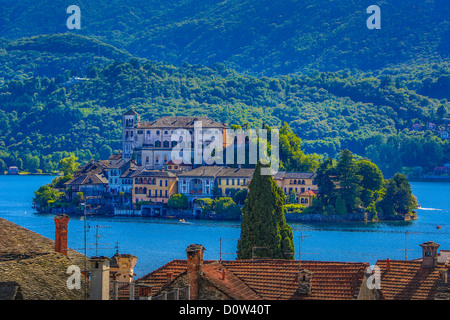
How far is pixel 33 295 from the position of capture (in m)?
19.6

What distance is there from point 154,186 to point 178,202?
5.23m

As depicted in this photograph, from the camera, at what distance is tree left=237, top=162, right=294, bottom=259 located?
4291cm

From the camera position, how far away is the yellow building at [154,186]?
110m

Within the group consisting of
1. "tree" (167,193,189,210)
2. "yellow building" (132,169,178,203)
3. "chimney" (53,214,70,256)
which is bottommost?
"chimney" (53,214,70,256)

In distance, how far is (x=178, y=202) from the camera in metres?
107

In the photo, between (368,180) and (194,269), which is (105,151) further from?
(194,269)

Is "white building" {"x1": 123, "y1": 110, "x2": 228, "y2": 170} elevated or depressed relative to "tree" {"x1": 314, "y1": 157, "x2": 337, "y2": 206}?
elevated

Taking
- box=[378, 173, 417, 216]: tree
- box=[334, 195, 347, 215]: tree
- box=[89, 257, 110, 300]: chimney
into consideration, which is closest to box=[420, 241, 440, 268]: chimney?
box=[89, 257, 110, 300]: chimney

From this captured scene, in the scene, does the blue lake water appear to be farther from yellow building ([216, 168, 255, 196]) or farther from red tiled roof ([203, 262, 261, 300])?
red tiled roof ([203, 262, 261, 300])

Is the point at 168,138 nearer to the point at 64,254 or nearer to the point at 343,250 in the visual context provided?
the point at 343,250

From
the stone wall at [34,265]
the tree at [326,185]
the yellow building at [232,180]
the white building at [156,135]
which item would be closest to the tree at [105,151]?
the white building at [156,135]

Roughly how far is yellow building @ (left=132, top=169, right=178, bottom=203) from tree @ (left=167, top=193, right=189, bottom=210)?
2.29 metres

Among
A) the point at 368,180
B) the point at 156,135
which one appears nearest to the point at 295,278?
the point at 368,180
